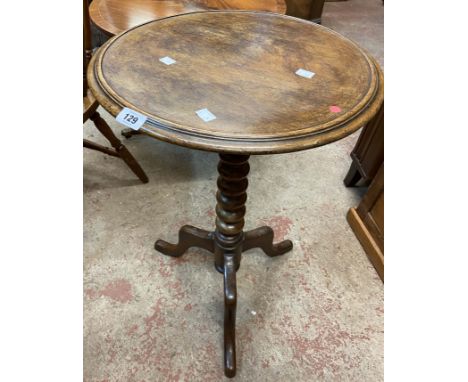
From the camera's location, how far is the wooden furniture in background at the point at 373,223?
167 centimetres

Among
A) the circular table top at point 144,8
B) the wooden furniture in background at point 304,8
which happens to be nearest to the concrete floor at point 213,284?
the circular table top at point 144,8

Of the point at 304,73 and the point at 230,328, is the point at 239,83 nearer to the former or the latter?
the point at 304,73

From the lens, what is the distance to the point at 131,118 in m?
0.85

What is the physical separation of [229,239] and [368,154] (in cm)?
94

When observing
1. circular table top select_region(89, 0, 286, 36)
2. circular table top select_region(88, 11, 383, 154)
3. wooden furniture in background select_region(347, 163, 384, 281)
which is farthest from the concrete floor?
circular table top select_region(88, 11, 383, 154)

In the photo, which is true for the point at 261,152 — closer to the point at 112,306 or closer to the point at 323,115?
the point at 323,115

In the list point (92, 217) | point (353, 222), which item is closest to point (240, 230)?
point (353, 222)

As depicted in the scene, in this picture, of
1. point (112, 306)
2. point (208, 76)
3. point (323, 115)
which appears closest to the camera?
point (323, 115)

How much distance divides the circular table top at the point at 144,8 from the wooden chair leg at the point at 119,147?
0.43 metres

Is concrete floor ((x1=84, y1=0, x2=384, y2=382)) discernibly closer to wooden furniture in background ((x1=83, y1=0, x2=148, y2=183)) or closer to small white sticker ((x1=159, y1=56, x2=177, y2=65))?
wooden furniture in background ((x1=83, y1=0, x2=148, y2=183))

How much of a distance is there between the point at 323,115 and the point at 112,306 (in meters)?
1.17

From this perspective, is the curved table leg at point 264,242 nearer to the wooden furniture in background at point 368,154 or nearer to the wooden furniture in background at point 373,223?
the wooden furniture in background at point 373,223

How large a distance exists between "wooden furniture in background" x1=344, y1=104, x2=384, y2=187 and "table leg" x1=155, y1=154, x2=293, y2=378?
612mm

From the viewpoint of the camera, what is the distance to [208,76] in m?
1.04
